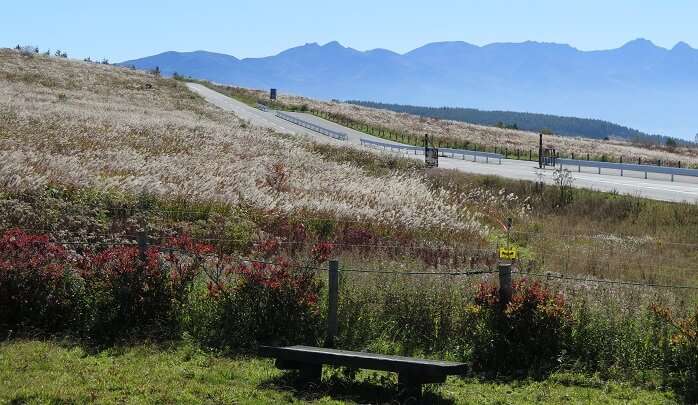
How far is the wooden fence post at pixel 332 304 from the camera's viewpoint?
10422mm

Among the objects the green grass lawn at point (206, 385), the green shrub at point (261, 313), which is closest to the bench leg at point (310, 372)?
the green grass lawn at point (206, 385)

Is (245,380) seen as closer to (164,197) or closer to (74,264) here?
(74,264)

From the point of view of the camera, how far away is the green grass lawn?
28.1 ft

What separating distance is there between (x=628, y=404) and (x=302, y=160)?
23329 millimetres

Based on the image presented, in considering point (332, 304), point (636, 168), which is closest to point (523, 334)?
point (332, 304)

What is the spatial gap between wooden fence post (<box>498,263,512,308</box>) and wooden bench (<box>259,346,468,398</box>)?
1732mm

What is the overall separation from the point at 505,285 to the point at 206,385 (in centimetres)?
400

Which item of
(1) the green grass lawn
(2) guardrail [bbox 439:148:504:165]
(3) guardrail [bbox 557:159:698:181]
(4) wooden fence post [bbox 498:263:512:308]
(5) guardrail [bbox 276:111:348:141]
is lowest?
(1) the green grass lawn

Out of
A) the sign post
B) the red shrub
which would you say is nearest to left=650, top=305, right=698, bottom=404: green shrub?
the red shrub

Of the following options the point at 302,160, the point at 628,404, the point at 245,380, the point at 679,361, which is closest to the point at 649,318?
the point at 679,361

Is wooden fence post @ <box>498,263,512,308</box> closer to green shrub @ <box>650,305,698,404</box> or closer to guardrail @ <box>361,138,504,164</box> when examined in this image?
green shrub @ <box>650,305,698,404</box>

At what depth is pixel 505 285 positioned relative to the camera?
1025 centimetres

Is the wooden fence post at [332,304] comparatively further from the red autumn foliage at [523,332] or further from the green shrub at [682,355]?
the green shrub at [682,355]

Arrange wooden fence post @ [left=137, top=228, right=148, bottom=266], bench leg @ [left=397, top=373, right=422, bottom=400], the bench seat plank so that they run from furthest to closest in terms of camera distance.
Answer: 1. wooden fence post @ [left=137, top=228, right=148, bottom=266]
2. bench leg @ [left=397, top=373, right=422, bottom=400]
3. the bench seat plank
